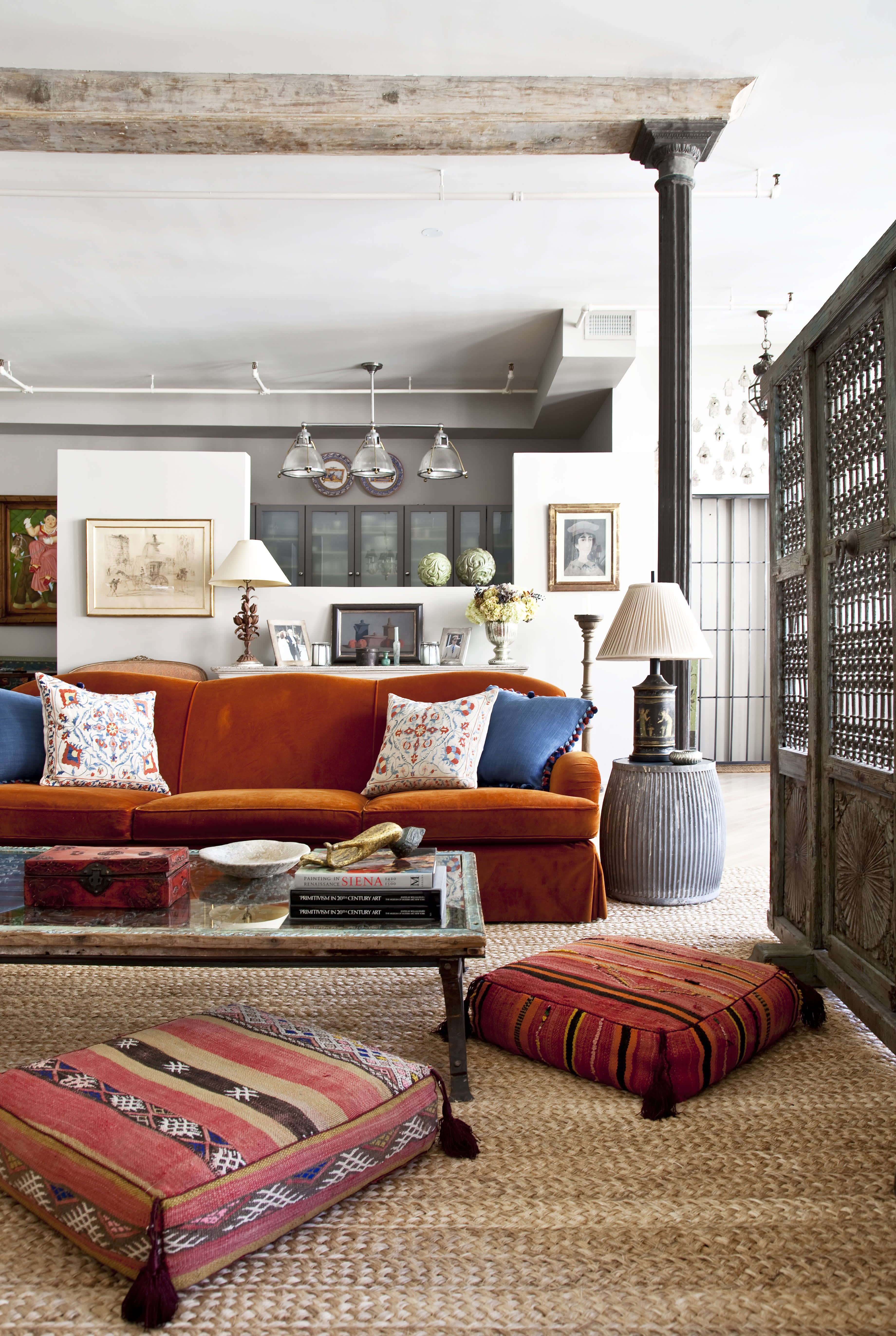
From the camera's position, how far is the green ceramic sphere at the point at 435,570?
690 centimetres

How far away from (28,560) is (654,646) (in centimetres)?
720

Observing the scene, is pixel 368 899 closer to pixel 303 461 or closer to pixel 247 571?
pixel 247 571

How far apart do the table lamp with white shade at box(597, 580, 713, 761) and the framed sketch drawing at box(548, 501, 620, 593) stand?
3029 mm

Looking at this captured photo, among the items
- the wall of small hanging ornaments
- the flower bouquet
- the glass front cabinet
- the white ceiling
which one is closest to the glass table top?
the white ceiling

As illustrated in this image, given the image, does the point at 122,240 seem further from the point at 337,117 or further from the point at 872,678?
the point at 872,678

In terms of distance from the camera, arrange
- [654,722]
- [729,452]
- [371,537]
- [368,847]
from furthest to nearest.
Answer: [371,537]
[729,452]
[654,722]
[368,847]

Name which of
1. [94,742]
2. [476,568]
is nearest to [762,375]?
A: [476,568]

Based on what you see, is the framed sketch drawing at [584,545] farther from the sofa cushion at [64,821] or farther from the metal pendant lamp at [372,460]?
the sofa cushion at [64,821]

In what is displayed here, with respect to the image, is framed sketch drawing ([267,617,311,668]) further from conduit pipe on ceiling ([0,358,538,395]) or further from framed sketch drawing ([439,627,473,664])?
conduit pipe on ceiling ([0,358,538,395])

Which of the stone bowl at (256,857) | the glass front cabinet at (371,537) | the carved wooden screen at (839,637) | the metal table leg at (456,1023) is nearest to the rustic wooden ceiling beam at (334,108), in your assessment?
the carved wooden screen at (839,637)

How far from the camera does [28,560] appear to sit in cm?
898

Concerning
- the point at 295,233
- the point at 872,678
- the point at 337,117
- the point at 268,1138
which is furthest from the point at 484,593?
the point at 268,1138

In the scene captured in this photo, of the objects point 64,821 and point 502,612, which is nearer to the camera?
point 64,821

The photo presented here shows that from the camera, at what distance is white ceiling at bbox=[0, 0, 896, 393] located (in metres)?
3.84
